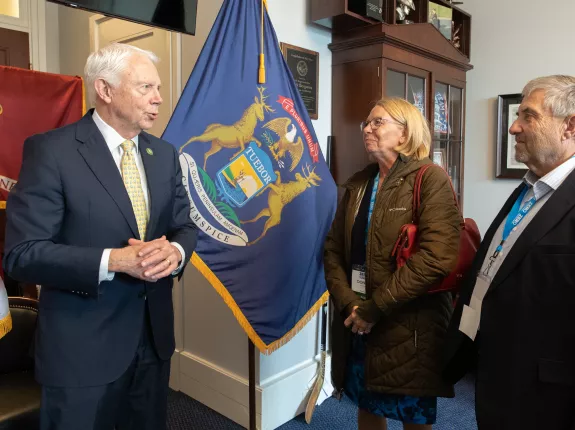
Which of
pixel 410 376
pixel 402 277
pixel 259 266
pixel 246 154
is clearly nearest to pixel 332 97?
pixel 246 154

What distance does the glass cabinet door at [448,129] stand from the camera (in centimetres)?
291

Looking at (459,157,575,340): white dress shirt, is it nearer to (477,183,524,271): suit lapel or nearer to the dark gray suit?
(477,183,524,271): suit lapel

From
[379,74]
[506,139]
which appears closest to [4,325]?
[379,74]

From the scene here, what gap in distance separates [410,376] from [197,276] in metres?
1.34

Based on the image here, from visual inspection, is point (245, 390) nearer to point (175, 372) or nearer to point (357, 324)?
Answer: point (175, 372)

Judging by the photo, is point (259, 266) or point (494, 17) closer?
point (259, 266)

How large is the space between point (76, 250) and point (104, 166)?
23 cm

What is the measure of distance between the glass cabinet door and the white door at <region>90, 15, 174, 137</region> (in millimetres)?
1543

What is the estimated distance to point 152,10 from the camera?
1878 mm

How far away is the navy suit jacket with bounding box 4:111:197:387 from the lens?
112 centimetres

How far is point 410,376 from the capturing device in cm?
150

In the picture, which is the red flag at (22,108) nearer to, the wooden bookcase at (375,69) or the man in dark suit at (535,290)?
the wooden bookcase at (375,69)

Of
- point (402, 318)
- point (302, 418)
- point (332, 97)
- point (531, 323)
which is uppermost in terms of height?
point (332, 97)

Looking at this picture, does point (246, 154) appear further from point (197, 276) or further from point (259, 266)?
point (197, 276)
